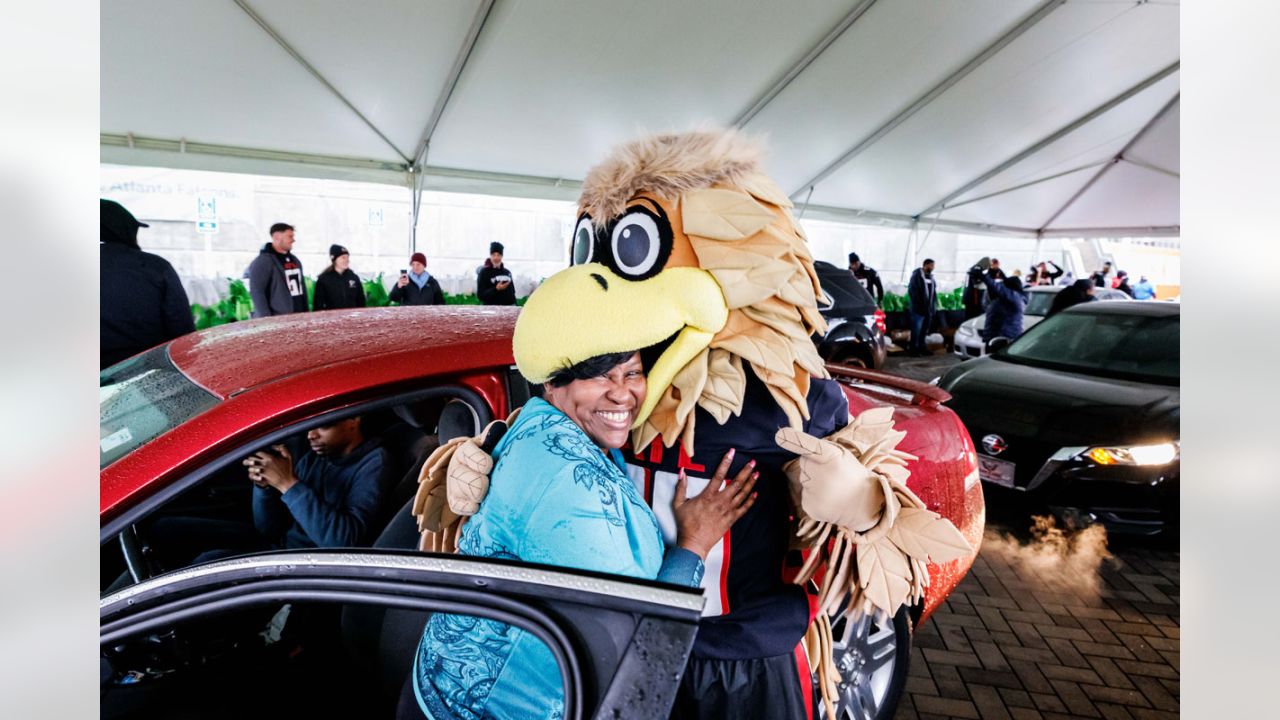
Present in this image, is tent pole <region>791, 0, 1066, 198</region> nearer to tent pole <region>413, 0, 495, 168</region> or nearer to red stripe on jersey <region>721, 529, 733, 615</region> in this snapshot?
tent pole <region>413, 0, 495, 168</region>

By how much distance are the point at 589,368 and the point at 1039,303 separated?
12.2m

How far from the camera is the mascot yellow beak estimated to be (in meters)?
1.41

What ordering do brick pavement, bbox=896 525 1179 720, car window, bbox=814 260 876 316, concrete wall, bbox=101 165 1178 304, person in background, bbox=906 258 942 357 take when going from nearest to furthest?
brick pavement, bbox=896 525 1179 720
car window, bbox=814 260 876 316
concrete wall, bbox=101 165 1178 304
person in background, bbox=906 258 942 357

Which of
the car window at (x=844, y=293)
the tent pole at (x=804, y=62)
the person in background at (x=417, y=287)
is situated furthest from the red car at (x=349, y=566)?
the person in background at (x=417, y=287)

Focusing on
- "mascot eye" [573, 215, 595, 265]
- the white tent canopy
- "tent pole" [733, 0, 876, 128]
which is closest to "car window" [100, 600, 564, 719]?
"mascot eye" [573, 215, 595, 265]

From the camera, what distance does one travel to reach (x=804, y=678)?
5.30 feet

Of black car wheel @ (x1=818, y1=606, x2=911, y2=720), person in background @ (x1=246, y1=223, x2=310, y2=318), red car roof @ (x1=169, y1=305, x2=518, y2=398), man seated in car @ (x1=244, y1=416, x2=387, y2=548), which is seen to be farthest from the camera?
person in background @ (x1=246, y1=223, x2=310, y2=318)

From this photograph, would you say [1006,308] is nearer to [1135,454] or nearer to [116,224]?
[1135,454]

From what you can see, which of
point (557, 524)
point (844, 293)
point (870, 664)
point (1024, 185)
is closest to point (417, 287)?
point (844, 293)

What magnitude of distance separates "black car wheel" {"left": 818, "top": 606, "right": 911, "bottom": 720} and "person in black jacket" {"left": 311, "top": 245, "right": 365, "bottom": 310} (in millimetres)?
7127

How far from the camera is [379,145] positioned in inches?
411

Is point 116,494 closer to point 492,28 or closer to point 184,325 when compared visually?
point 184,325

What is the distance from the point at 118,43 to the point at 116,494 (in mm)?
7593
